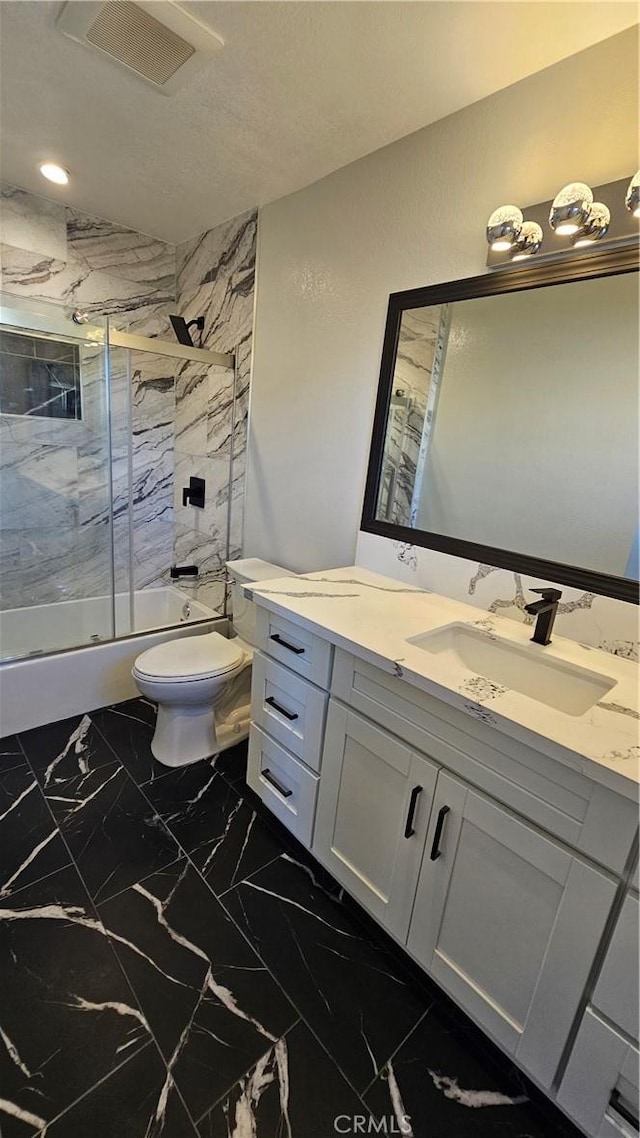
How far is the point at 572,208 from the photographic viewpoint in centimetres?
119

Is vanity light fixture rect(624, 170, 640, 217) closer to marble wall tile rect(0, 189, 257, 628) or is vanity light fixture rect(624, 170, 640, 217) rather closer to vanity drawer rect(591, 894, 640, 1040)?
vanity drawer rect(591, 894, 640, 1040)

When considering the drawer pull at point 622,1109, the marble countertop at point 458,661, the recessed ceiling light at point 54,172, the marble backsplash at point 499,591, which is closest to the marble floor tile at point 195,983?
the drawer pull at point 622,1109

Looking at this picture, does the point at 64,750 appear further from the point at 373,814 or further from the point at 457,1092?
the point at 457,1092

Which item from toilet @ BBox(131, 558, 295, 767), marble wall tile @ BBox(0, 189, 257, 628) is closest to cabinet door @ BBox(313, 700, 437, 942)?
toilet @ BBox(131, 558, 295, 767)

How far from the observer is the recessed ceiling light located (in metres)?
1.99

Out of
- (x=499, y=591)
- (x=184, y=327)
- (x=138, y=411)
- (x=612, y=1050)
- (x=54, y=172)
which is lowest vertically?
(x=612, y=1050)

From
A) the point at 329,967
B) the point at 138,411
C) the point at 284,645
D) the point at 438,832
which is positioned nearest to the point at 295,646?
the point at 284,645

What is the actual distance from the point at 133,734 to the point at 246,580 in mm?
896

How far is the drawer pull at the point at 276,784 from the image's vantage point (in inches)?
62.2

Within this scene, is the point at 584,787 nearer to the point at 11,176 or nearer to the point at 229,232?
the point at 229,232

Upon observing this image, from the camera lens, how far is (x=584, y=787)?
839 millimetres

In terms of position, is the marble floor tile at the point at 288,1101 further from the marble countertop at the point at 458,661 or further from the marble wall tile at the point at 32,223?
the marble wall tile at the point at 32,223

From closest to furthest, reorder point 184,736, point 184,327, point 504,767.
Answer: point 504,767 < point 184,736 < point 184,327

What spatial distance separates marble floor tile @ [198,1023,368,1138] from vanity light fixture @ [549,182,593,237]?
83.1 inches
